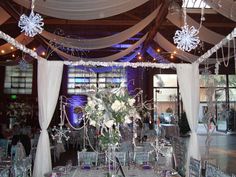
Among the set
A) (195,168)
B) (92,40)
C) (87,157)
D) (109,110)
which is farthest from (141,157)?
(92,40)

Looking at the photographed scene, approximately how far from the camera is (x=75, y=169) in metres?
4.19

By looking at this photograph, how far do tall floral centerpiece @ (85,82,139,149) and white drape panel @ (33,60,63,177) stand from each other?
2.43 meters

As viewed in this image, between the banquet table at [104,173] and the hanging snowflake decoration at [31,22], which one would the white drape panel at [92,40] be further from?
the hanging snowflake decoration at [31,22]

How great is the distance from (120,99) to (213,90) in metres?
5.68

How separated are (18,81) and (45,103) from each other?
30.4ft

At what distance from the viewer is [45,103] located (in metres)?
5.18

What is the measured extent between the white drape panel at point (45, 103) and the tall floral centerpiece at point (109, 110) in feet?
7.96

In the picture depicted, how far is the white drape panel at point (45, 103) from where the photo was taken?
5.15 m

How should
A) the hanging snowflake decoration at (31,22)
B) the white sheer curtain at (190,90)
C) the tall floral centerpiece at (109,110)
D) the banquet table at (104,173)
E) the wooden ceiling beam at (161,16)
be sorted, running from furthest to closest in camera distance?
the white sheer curtain at (190,90) < the wooden ceiling beam at (161,16) < the banquet table at (104,173) < the hanging snowflake decoration at (31,22) < the tall floral centerpiece at (109,110)

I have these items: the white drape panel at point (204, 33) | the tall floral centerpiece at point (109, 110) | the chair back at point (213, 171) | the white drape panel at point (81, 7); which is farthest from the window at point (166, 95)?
the tall floral centerpiece at point (109, 110)

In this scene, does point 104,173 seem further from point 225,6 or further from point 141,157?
point 225,6

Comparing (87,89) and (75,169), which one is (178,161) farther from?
(87,89)

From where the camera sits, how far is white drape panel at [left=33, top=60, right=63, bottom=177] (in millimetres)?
5148

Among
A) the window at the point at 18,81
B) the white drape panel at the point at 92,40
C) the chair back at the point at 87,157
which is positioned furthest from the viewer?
the window at the point at 18,81
